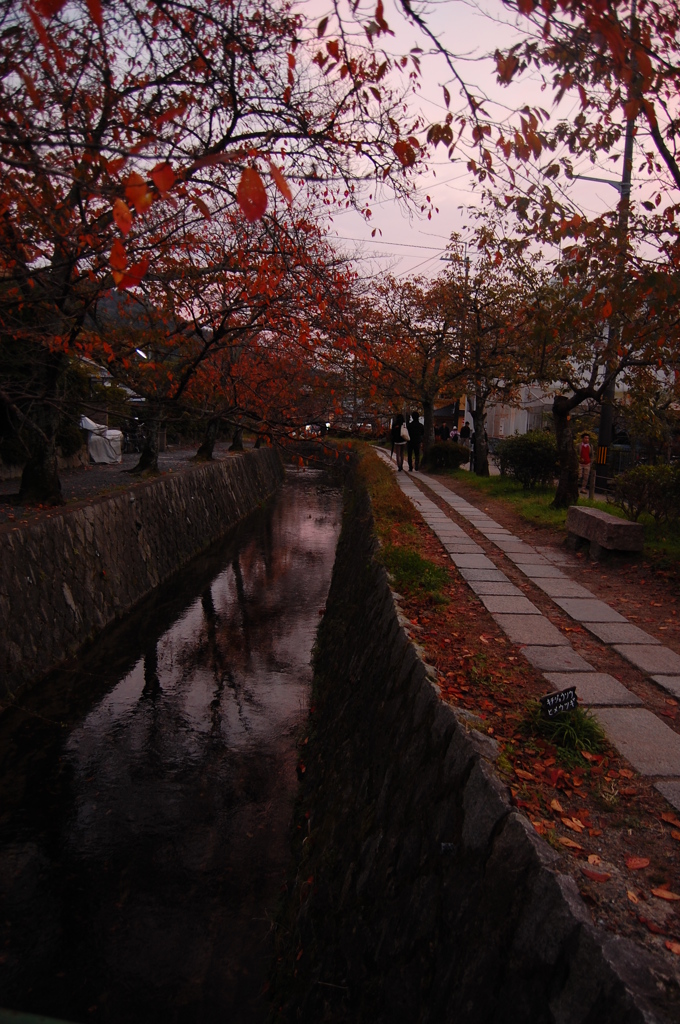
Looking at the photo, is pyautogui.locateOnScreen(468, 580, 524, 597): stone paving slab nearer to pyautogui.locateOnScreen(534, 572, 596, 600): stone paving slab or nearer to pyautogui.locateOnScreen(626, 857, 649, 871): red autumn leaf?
pyautogui.locateOnScreen(534, 572, 596, 600): stone paving slab

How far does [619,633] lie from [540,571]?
7.38 ft

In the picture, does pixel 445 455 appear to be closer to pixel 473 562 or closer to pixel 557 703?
pixel 473 562

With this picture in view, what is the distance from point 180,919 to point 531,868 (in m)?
3.14

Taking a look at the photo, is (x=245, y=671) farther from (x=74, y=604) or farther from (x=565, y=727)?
(x=565, y=727)

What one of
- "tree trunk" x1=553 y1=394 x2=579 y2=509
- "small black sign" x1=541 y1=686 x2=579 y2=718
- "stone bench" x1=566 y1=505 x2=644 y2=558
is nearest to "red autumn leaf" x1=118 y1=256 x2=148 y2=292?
"small black sign" x1=541 y1=686 x2=579 y2=718

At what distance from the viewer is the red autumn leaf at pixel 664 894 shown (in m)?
2.19

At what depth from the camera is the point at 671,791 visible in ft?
9.46

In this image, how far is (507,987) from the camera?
205 centimetres

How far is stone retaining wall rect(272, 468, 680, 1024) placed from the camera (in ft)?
6.15

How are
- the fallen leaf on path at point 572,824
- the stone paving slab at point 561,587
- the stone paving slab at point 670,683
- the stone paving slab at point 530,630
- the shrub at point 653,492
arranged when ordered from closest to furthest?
the fallen leaf on path at point 572,824 < the stone paving slab at point 670,683 < the stone paving slab at point 530,630 < the stone paving slab at point 561,587 < the shrub at point 653,492

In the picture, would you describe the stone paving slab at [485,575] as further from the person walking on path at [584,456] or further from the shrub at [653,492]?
the person walking on path at [584,456]

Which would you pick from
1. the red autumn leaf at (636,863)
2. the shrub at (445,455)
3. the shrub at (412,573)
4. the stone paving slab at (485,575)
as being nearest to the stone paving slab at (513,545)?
the stone paving slab at (485,575)

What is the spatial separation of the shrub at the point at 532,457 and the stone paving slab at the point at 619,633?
8987 mm

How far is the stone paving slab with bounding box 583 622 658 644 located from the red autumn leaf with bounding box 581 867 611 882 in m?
2.95
